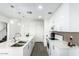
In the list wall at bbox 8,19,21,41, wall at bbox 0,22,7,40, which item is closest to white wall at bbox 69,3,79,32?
wall at bbox 8,19,21,41

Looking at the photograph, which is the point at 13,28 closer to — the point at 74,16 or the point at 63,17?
the point at 63,17

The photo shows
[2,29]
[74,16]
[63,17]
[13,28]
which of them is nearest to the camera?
[74,16]

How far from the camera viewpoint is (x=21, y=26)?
8.59 ft

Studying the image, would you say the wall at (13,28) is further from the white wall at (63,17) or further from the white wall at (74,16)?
the white wall at (74,16)

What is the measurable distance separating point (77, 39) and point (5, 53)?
70.2 inches

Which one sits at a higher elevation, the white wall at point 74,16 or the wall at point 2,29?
the white wall at point 74,16

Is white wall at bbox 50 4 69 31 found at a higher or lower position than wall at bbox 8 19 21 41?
higher

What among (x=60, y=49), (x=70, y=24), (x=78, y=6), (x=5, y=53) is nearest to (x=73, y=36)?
(x=70, y=24)

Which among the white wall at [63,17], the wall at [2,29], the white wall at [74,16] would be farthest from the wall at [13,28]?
the white wall at [74,16]

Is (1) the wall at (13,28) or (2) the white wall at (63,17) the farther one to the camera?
(1) the wall at (13,28)

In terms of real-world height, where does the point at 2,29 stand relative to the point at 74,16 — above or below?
below

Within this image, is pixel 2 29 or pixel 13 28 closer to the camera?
pixel 2 29

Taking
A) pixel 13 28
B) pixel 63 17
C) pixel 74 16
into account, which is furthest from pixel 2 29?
pixel 74 16

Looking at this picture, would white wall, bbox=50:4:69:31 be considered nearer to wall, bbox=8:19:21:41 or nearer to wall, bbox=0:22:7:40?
wall, bbox=8:19:21:41
